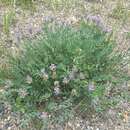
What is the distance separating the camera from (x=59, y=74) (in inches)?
137

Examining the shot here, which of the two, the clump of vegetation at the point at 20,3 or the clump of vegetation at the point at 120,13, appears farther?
the clump of vegetation at the point at 120,13

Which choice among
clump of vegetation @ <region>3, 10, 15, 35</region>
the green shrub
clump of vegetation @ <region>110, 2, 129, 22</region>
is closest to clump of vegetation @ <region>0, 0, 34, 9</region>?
clump of vegetation @ <region>3, 10, 15, 35</region>

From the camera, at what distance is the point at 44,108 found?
11.6 feet

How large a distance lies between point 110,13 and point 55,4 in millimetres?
690

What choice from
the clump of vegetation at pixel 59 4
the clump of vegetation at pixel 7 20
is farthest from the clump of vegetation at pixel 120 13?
the clump of vegetation at pixel 7 20

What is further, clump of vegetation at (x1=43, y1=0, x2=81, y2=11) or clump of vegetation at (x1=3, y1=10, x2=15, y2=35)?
clump of vegetation at (x1=43, y1=0, x2=81, y2=11)

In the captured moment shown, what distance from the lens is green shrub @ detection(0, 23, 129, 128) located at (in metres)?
3.41

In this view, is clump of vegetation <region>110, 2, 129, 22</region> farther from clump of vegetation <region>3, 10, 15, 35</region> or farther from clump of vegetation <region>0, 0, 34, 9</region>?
clump of vegetation <region>3, 10, 15, 35</region>

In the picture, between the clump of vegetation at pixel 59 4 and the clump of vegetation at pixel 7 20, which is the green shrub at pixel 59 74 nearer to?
the clump of vegetation at pixel 7 20

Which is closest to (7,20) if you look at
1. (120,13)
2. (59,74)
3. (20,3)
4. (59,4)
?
(20,3)

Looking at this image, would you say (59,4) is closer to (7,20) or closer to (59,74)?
(7,20)

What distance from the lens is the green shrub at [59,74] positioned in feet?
11.2

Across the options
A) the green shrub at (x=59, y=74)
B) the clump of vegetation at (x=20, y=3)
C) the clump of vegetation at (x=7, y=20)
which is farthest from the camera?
the clump of vegetation at (x=20, y=3)

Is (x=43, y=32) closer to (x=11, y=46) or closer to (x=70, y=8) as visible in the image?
(x=11, y=46)
